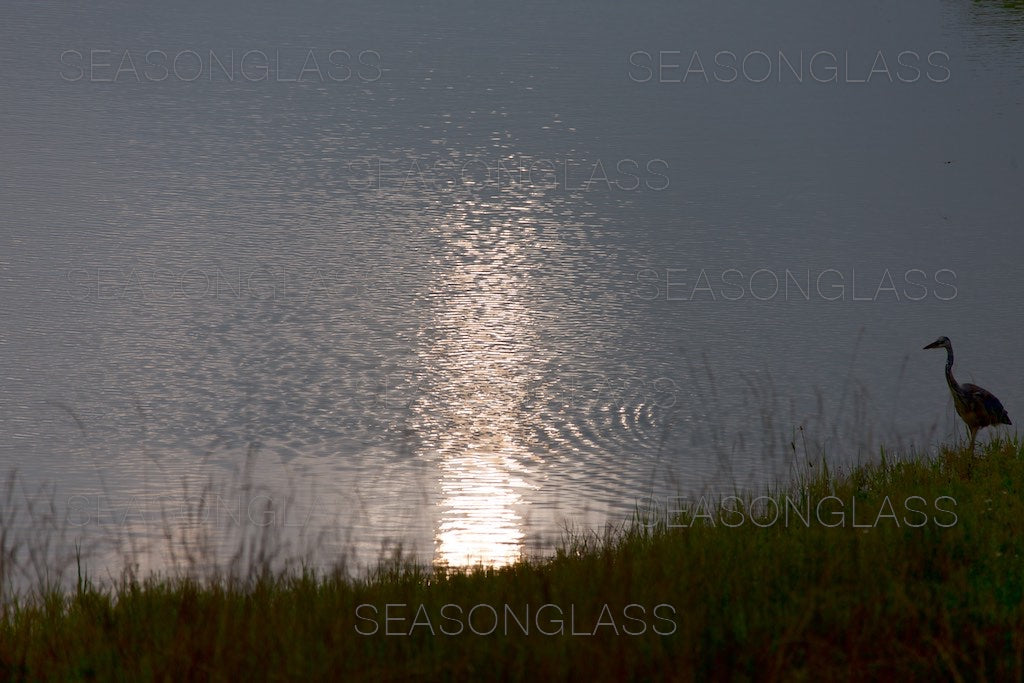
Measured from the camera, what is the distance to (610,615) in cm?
461

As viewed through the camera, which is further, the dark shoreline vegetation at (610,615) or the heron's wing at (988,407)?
the heron's wing at (988,407)

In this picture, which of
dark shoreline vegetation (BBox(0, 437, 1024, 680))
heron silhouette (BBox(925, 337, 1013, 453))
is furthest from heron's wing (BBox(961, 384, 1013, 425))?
dark shoreline vegetation (BBox(0, 437, 1024, 680))

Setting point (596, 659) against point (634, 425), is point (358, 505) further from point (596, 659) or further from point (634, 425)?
point (596, 659)

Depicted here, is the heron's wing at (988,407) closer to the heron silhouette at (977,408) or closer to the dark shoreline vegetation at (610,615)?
the heron silhouette at (977,408)

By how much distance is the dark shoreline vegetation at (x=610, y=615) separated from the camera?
4281 mm

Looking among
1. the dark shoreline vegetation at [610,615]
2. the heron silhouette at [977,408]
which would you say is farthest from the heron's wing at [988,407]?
the dark shoreline vegetation at [610,615]

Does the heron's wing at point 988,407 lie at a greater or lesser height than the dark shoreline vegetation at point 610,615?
greater

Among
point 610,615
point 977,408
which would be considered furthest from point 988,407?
point 610,615

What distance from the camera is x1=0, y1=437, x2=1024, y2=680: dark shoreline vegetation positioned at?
4.28 m

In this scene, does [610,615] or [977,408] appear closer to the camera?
[610,615]

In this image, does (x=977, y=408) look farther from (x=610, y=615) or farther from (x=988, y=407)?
(x=610, y=615)

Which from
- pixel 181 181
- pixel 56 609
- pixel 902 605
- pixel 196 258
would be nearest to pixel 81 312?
pixel 196 258

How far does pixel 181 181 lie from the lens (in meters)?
16.1

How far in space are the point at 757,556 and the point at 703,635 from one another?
2.69ft
